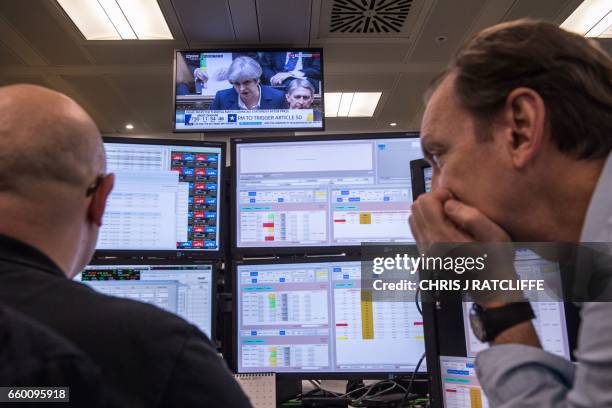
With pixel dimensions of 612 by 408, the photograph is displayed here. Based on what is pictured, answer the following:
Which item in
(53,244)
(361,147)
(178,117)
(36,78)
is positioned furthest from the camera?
(36,78)

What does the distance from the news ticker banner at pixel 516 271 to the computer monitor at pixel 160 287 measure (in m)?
0.59

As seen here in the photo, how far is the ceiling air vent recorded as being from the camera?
3.30 metres

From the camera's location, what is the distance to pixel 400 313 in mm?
1197

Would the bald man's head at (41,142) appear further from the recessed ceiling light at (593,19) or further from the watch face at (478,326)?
the recessed ceiling light at (593,19)

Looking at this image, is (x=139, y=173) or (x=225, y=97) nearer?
(x=139, y=173)

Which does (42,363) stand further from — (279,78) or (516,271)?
(279,78)

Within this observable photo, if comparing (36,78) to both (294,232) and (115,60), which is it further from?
(294,232)

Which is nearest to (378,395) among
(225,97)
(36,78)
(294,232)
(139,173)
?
(294,232)

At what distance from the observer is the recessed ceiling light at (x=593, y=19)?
3.56m

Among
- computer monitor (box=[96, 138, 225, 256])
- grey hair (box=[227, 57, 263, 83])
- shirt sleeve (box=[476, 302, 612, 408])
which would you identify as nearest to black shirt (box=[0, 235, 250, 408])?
shirt sleeve (box=[476, 302, 612, 408])

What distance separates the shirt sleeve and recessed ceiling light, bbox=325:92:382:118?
4518 mm

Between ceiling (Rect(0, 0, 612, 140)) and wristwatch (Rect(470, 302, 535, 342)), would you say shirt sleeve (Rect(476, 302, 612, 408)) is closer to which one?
wristwatch (Rect(470, 302, 535, 342))

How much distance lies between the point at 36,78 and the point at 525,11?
4456mm

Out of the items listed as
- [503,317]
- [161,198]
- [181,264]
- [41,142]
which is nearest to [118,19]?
[161,198]
